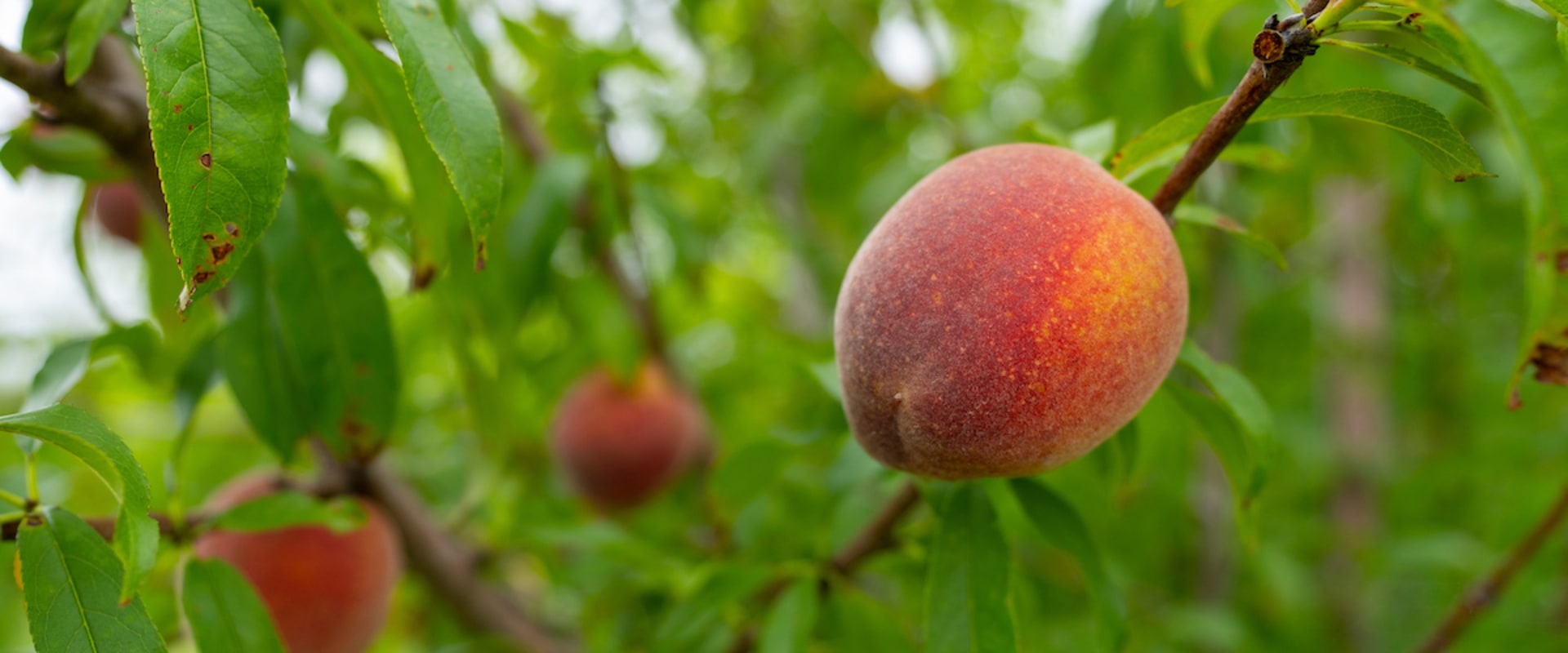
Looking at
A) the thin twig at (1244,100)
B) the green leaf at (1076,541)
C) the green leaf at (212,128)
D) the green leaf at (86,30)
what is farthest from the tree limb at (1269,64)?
the green leaf at (86,30)

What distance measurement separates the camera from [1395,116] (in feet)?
2.16

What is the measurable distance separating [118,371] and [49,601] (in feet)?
4.78

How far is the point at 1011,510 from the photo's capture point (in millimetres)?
1019

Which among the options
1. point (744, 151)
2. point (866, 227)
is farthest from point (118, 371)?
point (866, 227)

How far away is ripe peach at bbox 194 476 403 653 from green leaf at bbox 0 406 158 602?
511 millimetres

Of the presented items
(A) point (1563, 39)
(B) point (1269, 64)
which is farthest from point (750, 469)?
(A) point (1563, 39)

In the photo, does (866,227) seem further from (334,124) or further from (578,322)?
(334,124)

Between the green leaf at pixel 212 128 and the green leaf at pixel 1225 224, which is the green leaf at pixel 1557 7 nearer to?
the green leaf at pixel 1225 224

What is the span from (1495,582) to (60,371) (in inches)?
62.2

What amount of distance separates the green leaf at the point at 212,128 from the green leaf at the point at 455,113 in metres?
0.09

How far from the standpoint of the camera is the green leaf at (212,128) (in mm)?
625

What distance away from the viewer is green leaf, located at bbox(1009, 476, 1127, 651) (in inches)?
35.3

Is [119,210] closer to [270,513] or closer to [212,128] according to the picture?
[270,513]

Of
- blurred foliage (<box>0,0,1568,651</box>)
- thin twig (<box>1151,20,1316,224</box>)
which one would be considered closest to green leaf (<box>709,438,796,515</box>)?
blurred foliage (<box>0,0,1568,651</box>)
